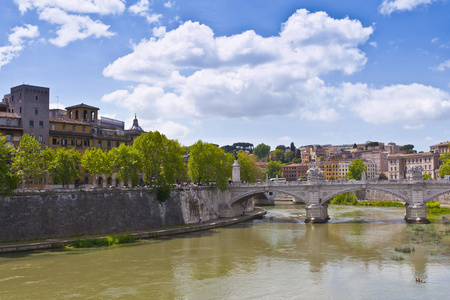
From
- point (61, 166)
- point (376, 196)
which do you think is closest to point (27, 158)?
point (61, 166)

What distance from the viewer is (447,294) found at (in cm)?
2408

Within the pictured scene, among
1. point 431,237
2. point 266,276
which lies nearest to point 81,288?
point 266,276

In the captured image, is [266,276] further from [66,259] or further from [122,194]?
[122,194]

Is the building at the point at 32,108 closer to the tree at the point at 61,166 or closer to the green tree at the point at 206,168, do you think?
the tree at the point at 61,166

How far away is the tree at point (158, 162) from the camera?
50219 mm

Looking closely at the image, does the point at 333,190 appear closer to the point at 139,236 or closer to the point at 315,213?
the point at 315,213

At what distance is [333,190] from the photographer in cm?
5684

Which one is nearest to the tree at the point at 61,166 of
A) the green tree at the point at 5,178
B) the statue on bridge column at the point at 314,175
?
the green tree at the point at 5,178

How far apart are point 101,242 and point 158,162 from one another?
15.6 m

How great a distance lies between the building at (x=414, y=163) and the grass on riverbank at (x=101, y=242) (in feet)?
309

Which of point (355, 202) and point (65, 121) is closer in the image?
point (65, 121)

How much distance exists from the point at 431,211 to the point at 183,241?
4411 cm

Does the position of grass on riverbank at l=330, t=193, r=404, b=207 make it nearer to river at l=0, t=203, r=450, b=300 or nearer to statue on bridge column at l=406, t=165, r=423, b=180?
statue on bridge column at l=406, t=165, r=423, b=180

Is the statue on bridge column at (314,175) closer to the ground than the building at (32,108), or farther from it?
closer to the ground
